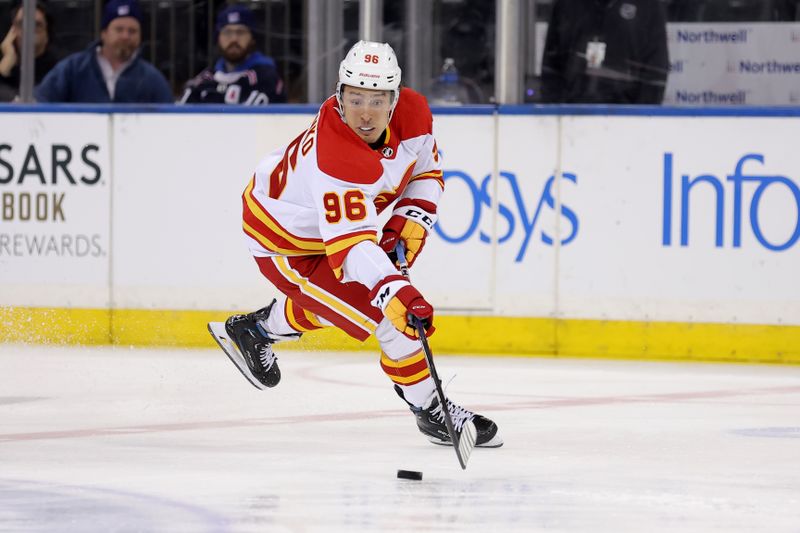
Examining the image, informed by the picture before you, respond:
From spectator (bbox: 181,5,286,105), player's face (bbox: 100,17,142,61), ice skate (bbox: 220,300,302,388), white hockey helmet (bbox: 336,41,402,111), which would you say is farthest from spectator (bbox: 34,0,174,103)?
white hockey helmet (bbox: 336,41,402,111)

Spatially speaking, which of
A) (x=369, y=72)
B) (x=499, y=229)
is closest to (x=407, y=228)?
(x=369, y=72)

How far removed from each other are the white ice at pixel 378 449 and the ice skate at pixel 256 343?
109 mm

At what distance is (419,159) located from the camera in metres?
4.44

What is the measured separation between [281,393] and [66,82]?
2.34m

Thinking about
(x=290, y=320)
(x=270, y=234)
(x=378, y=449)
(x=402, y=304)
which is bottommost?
(x=378, y=449)

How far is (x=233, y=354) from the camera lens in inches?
198

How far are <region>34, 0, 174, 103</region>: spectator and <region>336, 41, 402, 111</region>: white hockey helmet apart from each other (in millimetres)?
3043

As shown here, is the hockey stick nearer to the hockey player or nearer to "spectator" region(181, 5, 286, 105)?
the hockey player

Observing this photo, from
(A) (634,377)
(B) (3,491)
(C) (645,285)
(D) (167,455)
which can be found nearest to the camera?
(B) (3,491)

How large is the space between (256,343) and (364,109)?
117 cm

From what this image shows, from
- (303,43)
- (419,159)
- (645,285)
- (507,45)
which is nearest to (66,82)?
(303,43)

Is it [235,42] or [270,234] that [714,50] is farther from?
[270,234]

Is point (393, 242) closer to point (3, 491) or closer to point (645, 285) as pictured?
point (3, 491)

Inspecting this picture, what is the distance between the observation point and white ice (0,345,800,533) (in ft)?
10.9
